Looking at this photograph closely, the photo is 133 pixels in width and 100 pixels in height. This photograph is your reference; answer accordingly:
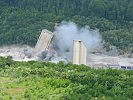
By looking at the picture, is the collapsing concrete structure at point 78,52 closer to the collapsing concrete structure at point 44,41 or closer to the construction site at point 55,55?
the construction site at point 55,55

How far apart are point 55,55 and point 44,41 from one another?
3489 millimetres

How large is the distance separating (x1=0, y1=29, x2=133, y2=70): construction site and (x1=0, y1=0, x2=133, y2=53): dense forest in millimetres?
1957

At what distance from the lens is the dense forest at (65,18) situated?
6894cm

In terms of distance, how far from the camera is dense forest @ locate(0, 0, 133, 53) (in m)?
68.9

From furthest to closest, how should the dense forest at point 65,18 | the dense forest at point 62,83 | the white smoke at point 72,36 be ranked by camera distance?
the dense forest at point 65,18, the white smoke at point 72,36, the dense forest at point 62,83

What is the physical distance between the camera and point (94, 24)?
70.4m

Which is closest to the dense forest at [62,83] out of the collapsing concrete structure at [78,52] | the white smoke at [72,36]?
the collapsing concrete structure at [78,52]

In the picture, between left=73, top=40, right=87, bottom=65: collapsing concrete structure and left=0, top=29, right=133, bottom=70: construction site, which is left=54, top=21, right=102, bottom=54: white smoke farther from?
left=73, top=40, right=87, bottom=65: collapsing concrete structure

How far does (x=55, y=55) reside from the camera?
6338 centimetres

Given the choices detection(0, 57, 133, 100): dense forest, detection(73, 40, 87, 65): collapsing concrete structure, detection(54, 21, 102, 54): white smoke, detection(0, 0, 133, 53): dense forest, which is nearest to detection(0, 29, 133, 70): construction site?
detection(73, 40, 87, 65): collapsing concrete structure

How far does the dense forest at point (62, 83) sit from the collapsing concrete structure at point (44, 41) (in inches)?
821

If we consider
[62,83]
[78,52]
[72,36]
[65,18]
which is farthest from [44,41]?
[62,83]

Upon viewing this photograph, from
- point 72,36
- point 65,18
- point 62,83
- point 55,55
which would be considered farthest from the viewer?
point 65,18

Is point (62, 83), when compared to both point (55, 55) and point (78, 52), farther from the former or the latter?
point (55, 55)
